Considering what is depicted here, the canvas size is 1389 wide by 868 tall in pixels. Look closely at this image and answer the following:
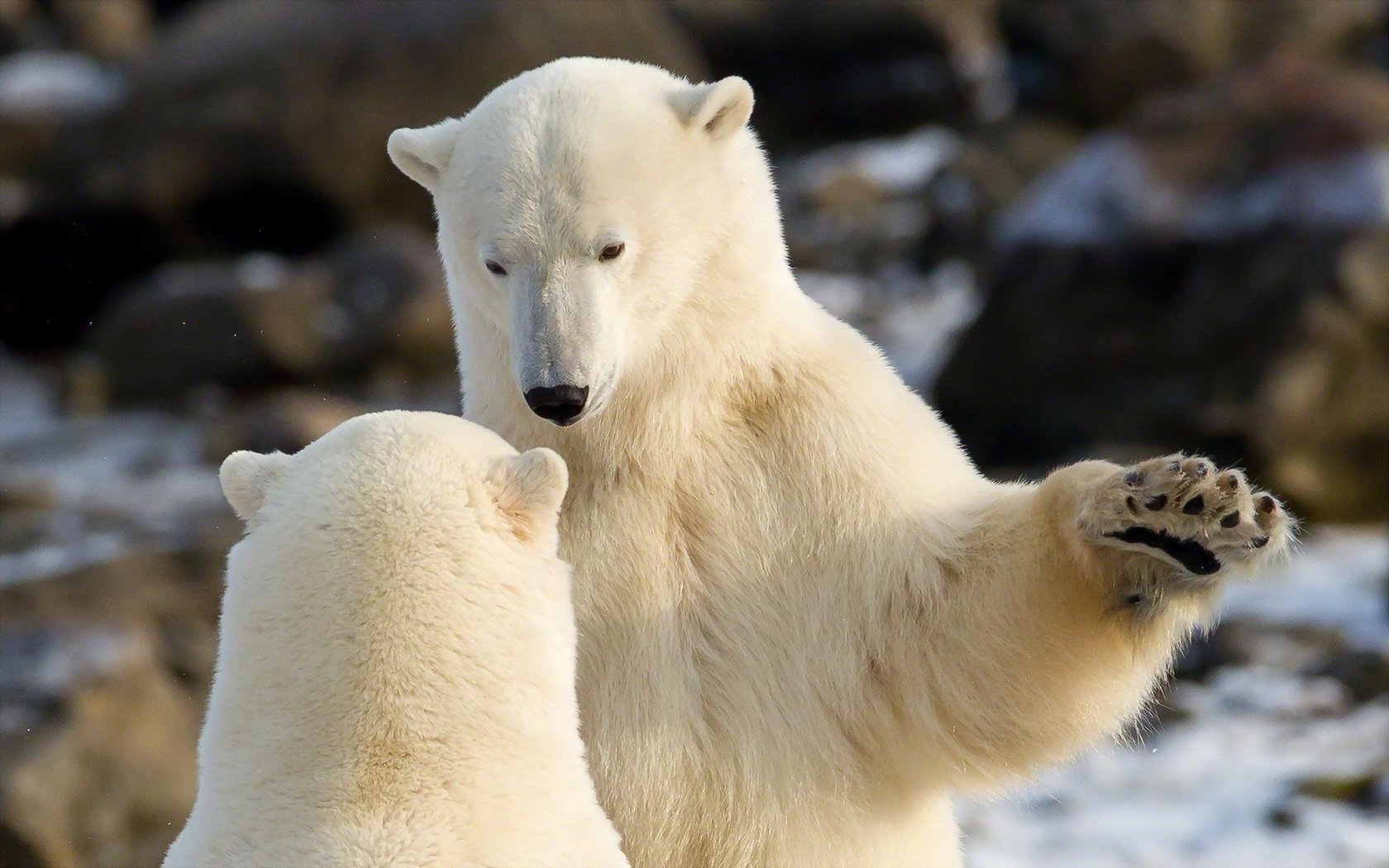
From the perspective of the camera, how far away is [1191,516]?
113 inches

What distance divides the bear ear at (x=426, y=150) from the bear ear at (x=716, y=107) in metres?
0.40

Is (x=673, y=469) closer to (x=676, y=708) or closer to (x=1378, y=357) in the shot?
(x=676, y=708)

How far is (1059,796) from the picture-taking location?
662 centimetres

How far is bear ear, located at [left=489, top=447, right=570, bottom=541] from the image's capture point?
8.57 ft

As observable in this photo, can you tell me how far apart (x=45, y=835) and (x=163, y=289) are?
939 cm

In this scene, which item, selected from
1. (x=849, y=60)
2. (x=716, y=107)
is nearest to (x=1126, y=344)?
(x=716, y=107)

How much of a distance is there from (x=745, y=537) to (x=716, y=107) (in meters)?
0.74

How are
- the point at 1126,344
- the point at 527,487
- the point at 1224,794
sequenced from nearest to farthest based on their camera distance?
the point at 527,487 → the point at 1224,794 → the point at 1126,344

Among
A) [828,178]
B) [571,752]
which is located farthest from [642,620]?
[828,178]

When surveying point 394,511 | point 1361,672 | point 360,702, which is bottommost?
point 360,702

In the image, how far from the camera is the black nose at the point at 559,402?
2844 millimetres

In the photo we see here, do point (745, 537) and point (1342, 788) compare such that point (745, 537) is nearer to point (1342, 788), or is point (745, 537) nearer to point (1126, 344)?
point (1342, 788)

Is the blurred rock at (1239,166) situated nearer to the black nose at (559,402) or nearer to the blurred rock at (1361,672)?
the blurred rock at (1361,672)

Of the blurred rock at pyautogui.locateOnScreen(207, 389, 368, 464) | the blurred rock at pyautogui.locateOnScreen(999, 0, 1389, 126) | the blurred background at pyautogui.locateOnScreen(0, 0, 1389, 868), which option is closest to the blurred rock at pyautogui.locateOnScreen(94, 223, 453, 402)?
the blurred background at pyautogui.locateOnScreen(0, 0, 1389, 868)
